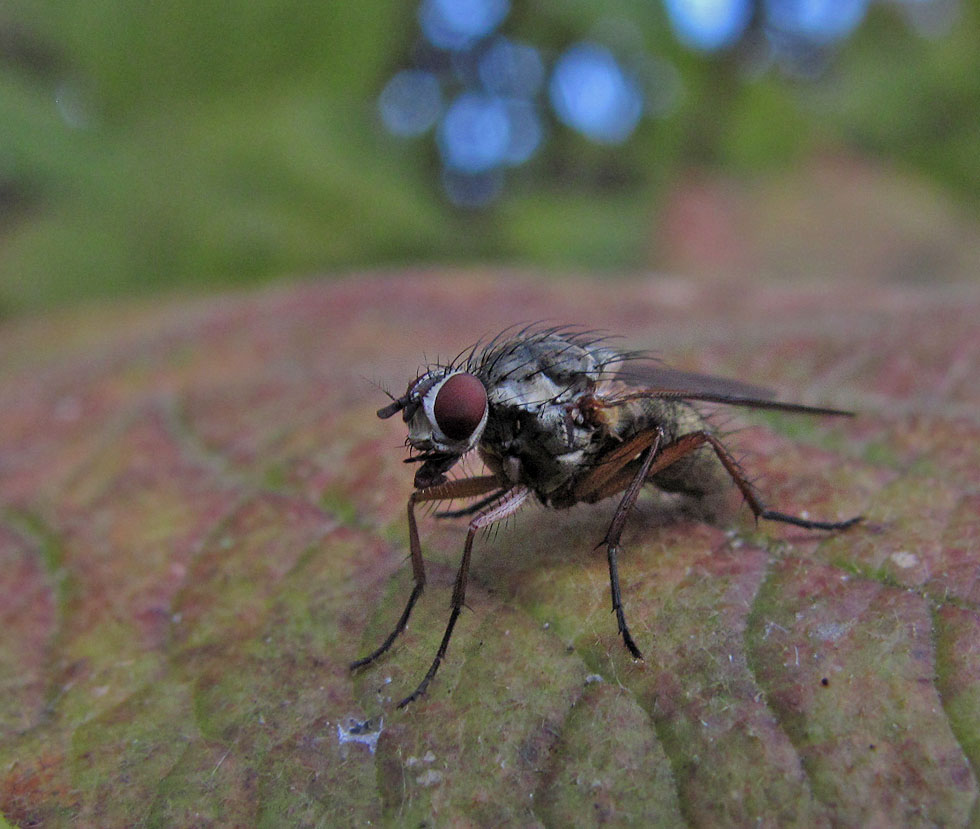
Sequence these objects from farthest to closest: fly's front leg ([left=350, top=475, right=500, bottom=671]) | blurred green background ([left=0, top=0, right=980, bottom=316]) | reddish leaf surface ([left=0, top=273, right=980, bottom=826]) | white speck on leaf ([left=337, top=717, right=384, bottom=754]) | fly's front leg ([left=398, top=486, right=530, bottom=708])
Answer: blurred green background ([left=0, top=0, right=980, bottom=316])
fly's front leg ([left=350, top=475, right=500, bottom=671])
fly's front leg ([left=398, top=486, right=530, bottom=708])
white speck on leaf ([left=337, top=717, right=384, bottom=754])
reddish leaf surface ([left=0, top=273, right=980, bottom=826])

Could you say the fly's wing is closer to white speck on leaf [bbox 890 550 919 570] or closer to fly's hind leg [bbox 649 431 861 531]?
fly's hind leg [bbox 649 431 861 531]

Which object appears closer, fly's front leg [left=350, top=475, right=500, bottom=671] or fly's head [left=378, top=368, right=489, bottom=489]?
fly's front leg [left=350, top=475, right=500, bottom=671]

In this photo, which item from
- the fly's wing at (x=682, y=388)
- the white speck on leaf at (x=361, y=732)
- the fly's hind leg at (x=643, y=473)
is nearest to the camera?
the white speck on leaf at (x=361, y=732)

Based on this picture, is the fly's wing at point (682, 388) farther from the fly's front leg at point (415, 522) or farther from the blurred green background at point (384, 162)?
the blurred green background at point (384, 162)

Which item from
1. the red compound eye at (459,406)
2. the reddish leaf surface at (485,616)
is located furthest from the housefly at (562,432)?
the reddish leaf surface at (485,616)

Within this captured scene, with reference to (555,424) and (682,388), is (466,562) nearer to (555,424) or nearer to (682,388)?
(555,424)

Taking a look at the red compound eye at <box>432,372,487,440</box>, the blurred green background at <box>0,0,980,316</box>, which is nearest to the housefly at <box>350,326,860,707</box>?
the red compound eye at <box>432,372,487,440</box>

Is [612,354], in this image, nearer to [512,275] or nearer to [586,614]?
[586,614]
